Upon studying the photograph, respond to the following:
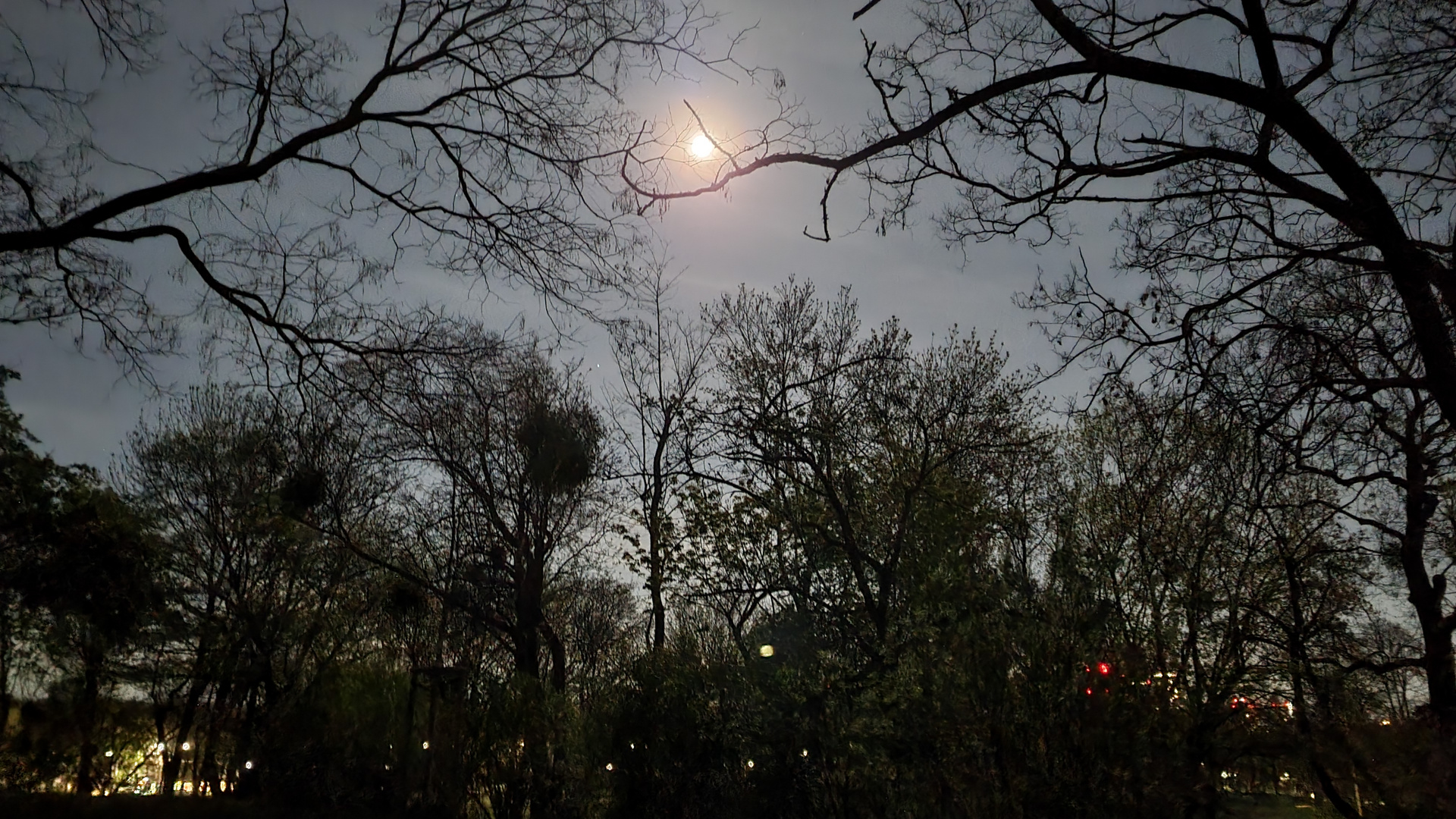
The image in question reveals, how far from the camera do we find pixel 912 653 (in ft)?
22.0

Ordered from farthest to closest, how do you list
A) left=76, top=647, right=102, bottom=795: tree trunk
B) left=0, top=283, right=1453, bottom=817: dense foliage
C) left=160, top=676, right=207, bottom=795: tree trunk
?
left=160, top=676, right=207, bottom=795: tree trunk, left=76, top=647, right=102, bottom=795: tree trunk, left=0, top=283, right=1453, bottom=817: dense foliage

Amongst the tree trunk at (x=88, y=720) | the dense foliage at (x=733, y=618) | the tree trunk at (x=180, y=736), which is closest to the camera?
the dense foliage at (x=733, y=618)

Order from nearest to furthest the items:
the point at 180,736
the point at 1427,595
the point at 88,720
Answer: the point at 88,720
the point at 1427,595
the point at 180,736

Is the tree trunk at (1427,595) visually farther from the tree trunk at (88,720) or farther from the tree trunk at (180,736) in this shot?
the tree trunk at (180,736)

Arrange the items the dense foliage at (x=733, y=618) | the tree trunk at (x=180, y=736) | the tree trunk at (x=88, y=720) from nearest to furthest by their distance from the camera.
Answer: the dense foliage at (x=733, y=618), the tree trunk at (x=88, y=720), the tree trunk at (x=180, y=736)

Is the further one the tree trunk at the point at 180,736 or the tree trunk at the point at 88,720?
the tree trunk at the point at 180,736

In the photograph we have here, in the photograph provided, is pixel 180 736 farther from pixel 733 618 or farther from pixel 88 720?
pixel 733 618

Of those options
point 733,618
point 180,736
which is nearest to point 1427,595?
point 733,618

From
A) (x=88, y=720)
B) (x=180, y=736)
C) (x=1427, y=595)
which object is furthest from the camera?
(x=180, y=736)

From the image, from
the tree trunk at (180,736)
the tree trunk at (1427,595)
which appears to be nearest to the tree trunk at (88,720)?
the tree trunk at (180,736)

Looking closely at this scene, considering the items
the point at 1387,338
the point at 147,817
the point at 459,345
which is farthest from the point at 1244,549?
the point at 147,817

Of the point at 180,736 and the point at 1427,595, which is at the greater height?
the point at 1427,595

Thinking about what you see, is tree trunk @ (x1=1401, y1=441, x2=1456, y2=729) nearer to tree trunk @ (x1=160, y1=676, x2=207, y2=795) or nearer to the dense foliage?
the dense foliage

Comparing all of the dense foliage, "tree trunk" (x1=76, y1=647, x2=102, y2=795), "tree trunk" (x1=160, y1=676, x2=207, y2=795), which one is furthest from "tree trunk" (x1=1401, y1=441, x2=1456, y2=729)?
"tree trunk" (x1=160, y1=676, x2=207, y2=795)
